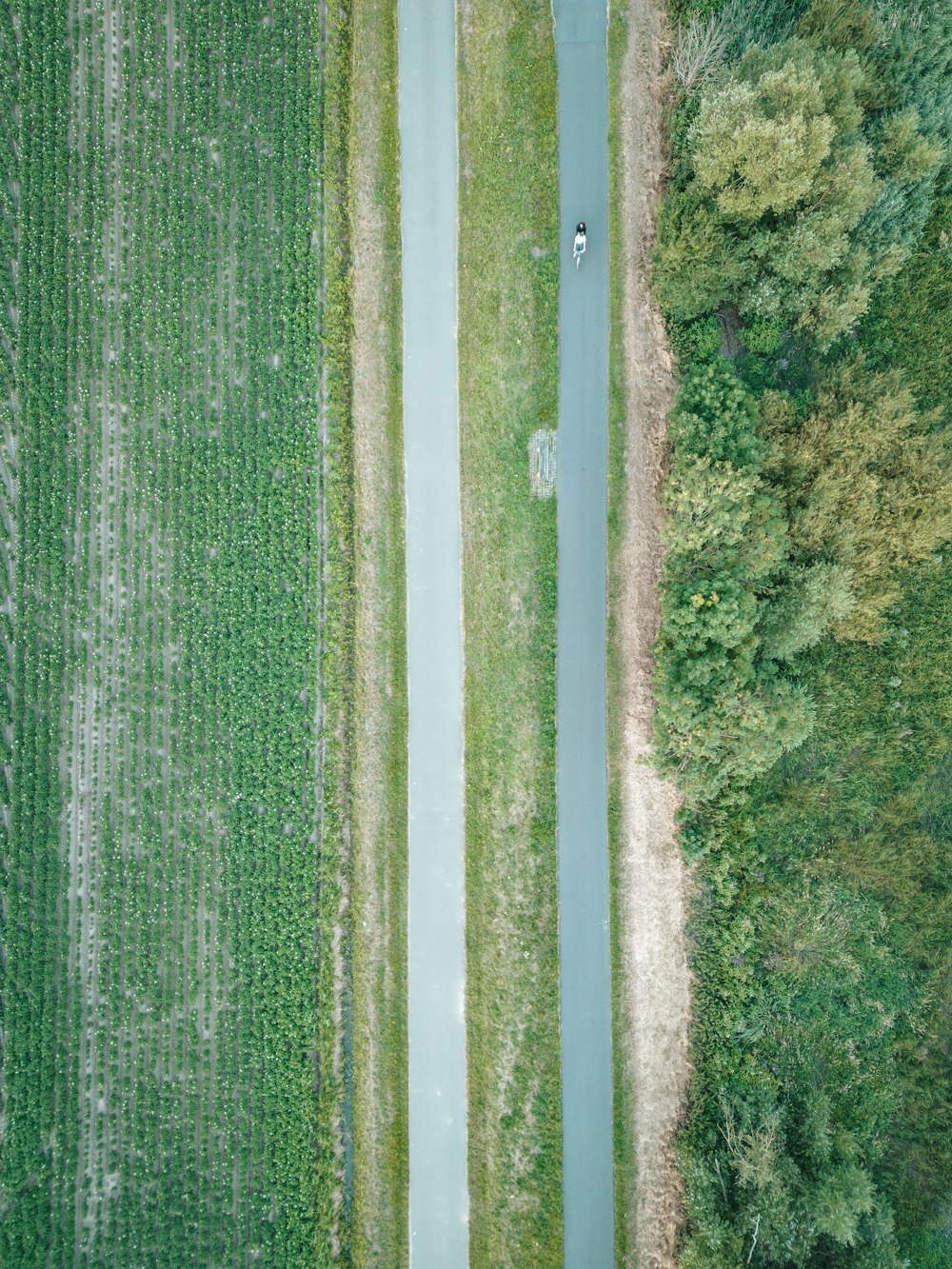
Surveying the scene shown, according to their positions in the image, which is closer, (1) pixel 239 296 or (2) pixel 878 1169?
(2) pixel 878 1169

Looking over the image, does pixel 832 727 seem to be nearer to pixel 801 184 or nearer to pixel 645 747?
pixel 645 747

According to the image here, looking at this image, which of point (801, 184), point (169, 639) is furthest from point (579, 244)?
point (169, 639)

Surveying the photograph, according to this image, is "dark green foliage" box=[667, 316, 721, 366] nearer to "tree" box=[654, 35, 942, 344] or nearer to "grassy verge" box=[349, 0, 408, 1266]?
"tree" box=[654, 35, 942, 344]

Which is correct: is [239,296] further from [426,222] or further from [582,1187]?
[582,1187]

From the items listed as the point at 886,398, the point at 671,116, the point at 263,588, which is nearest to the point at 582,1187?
the point at 263,588

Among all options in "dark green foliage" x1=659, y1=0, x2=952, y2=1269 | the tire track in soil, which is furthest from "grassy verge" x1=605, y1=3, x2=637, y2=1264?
the tire track in soil
